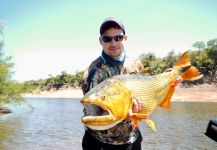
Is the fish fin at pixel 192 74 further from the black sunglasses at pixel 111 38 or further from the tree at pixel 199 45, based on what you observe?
the tree at pixel 199 45

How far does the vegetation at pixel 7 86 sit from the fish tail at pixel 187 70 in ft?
126

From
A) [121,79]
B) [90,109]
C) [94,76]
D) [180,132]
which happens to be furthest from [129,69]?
[180,132]

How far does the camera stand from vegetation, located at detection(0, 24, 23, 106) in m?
40.1

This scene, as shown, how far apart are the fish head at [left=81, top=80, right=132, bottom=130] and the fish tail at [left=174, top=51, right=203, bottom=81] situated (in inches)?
46.0

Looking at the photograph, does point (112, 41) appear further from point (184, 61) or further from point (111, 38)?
point (184, 61)

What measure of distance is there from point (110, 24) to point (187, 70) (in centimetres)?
110

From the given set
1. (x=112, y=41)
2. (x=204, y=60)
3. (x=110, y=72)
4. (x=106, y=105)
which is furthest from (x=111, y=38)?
(x=204, y=60)

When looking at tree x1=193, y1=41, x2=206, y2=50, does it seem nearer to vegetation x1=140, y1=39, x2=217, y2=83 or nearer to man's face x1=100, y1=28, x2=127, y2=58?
vegetation x1=140, y1=39, x2=217, y2=83

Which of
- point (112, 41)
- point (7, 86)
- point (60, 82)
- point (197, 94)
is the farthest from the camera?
point (60, 82)

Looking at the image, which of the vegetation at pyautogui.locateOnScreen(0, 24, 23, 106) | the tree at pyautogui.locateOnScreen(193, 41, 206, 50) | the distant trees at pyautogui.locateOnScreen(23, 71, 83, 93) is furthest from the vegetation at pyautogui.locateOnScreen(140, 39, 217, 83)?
the distant trees at pyautogui.locateOnScreen(23, 71, 83, 93)

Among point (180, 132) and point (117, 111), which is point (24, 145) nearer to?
point (180, 132)

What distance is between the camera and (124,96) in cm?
284

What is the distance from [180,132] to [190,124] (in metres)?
3.24

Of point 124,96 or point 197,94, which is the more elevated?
point 124,96
